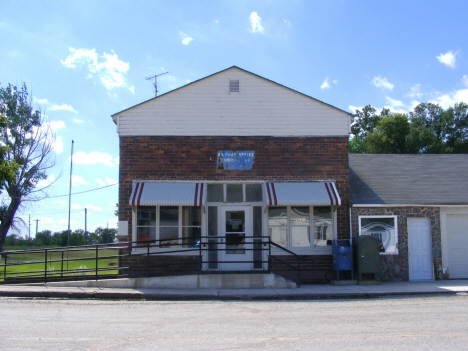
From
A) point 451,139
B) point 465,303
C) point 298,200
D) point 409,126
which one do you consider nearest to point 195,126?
point 298,200

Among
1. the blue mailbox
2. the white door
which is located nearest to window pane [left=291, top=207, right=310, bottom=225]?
the blue mailbox

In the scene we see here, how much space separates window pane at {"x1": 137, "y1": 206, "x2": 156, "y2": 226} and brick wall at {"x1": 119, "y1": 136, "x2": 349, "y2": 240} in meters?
0.35

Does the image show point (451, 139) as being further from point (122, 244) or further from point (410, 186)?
point (122, 244)

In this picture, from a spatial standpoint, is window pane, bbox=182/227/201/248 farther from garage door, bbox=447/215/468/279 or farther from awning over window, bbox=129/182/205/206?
garage door, bbox=447/215/468/279

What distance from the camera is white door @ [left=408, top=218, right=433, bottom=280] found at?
1485 centimetres

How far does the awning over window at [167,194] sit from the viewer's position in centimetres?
1378

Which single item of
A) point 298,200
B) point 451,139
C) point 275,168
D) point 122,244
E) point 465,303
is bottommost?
point 465,303

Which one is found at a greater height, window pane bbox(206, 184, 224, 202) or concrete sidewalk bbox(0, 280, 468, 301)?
window pane bbox(206, 184, 224, 202)

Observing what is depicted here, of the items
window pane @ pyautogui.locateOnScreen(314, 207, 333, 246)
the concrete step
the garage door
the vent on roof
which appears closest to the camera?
the concrete step

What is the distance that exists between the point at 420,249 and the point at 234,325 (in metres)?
9.27

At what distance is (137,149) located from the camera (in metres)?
14.7

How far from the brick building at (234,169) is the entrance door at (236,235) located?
3 centimetres

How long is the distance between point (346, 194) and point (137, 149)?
6911 mm

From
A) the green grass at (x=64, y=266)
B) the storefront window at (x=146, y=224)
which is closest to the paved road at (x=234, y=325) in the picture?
the green grass at (x=64, y=266)
